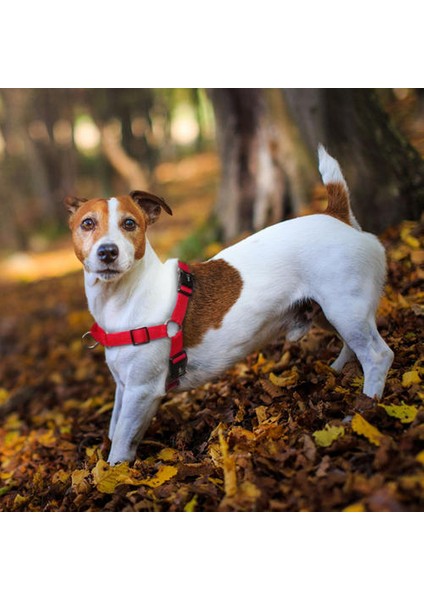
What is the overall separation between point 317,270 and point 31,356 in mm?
4847

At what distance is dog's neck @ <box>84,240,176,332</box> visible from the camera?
11.1ft

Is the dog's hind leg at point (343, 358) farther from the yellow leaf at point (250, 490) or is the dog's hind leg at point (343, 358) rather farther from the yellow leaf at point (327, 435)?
the yellow leaf at point (250, 490)

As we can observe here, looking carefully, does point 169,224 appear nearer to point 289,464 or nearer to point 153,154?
point 153,154

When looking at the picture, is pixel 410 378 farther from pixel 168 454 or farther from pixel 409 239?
pixel 409 239

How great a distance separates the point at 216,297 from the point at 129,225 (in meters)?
0.70

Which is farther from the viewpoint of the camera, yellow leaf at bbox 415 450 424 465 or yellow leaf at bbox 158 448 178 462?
yellow leaf at bbox 158 448 178 462

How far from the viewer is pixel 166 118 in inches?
786

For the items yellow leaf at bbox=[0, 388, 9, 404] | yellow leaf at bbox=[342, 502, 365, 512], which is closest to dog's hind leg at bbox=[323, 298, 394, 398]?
yellow leaf at bbox=[342, 502, 365, 512]

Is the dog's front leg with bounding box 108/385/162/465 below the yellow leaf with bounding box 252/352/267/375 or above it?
above

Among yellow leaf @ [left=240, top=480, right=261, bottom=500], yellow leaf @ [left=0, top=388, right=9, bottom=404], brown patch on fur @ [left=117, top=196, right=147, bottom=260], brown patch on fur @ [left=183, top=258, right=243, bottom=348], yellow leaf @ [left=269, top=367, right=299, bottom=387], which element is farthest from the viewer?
yellow leaf @ [left=0, top=388, right=9, bottom=404]

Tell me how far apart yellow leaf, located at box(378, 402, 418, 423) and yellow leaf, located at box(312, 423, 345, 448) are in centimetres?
26

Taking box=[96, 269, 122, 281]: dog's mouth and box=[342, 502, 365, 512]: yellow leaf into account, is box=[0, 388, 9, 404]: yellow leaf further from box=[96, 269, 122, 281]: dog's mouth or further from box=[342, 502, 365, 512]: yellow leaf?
box=[342, 502, 365, 512]: yellow leaf

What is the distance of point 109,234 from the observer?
3127 millimetres
